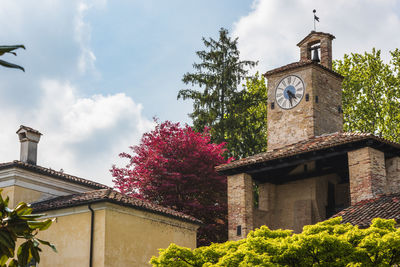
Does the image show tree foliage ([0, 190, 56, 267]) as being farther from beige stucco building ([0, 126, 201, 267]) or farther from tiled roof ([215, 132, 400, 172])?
tiled roof ([215, 132, 400, 172])

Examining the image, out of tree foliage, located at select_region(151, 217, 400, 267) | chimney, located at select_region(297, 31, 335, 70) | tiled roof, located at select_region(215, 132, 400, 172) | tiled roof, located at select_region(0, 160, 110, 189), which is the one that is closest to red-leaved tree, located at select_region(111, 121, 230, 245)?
tiled roof, located at select_region(0, 160, 110, 189)

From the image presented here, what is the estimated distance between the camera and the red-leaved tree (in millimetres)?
25219

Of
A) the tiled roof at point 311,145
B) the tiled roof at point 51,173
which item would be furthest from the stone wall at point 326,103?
the tiled roof at point 51,173

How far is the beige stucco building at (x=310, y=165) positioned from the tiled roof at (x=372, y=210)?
36mm

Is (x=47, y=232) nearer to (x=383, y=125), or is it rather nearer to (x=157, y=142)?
(x=157, y=142)

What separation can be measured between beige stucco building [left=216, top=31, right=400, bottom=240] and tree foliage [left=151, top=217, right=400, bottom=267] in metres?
4.11

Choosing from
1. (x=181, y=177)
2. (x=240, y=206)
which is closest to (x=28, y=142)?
(x=181, y=177)

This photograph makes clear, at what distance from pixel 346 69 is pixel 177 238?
1721cm

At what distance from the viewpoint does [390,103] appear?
3222cm

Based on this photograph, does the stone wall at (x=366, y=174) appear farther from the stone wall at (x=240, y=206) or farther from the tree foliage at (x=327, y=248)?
the tree foliage at (x=327, y=248)

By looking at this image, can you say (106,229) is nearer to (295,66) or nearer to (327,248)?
(327,248)

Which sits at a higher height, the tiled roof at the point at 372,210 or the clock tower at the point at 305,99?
the clock tower at the point at 305,99

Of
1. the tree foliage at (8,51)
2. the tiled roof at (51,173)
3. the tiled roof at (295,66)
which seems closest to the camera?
the tree foliage at (8,51)

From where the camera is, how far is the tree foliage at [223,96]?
33.5m
